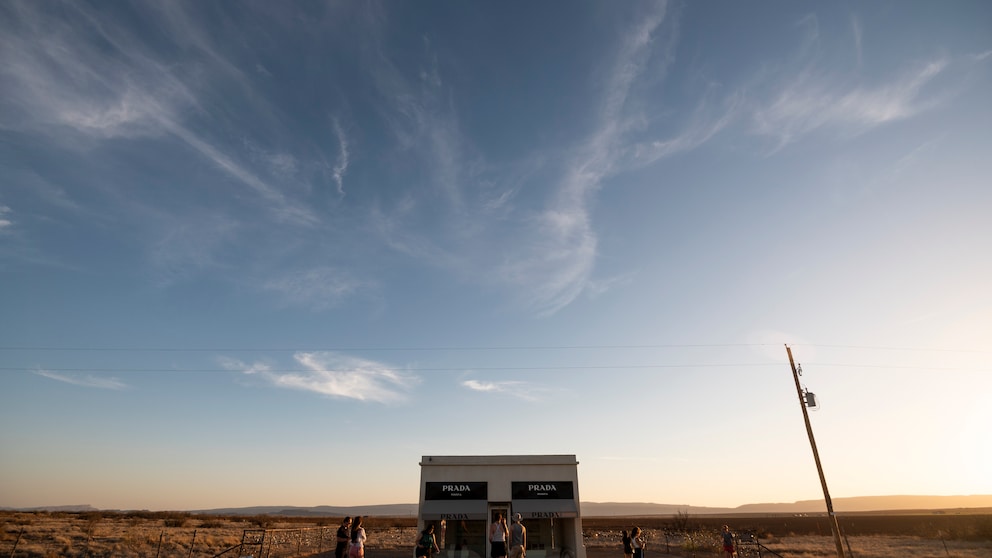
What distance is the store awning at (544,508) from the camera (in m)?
21.5

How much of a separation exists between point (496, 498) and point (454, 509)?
72.7 inches

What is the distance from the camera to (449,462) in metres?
22.6

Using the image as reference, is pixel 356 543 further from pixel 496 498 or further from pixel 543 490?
pixel 543 490

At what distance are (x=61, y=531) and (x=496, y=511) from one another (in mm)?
35771

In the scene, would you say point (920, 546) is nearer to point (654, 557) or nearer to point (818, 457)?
Result: point (654, 557)

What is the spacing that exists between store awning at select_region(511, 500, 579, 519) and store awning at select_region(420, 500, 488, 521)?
4.53 ft

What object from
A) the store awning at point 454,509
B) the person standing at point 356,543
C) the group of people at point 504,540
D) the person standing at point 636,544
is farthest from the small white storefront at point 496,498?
the person standing at point 356,543

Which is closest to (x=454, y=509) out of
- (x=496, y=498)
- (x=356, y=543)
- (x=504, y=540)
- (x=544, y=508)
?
(x=496, y=498)

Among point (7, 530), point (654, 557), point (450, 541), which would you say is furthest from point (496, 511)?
point (7, 530)

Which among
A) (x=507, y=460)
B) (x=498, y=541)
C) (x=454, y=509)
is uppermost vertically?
(x=507, y=460)

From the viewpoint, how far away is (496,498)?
72.5 ft

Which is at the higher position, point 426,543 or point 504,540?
point 504,540

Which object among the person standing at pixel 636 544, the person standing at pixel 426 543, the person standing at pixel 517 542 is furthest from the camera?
the person standing at pixel 636 544

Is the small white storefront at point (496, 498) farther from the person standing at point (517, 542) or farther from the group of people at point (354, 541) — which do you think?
the group of people at point (354, 541)
